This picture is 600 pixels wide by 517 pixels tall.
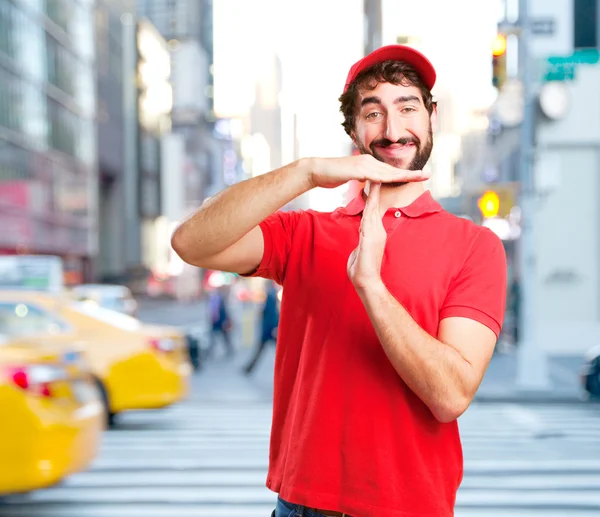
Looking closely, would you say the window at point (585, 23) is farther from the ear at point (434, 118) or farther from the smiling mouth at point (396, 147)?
the smiling mouth at point (396, 147)

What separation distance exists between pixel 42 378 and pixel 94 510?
1132mm

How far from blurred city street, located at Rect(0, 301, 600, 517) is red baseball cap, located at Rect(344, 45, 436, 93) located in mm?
4632

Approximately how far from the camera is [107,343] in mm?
9688

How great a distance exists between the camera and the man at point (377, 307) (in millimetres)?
2195

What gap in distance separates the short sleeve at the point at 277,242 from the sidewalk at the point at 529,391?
1045 centimetres

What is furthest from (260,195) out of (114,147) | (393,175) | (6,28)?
(114,147)

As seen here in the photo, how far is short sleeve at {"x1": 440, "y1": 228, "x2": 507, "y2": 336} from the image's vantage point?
228 centimetres

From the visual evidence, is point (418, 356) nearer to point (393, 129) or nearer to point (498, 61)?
point (393, 129)

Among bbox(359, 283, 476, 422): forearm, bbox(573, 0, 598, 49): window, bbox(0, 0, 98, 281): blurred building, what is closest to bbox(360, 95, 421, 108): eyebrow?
bbox(359, 283, 476, 422): forearm

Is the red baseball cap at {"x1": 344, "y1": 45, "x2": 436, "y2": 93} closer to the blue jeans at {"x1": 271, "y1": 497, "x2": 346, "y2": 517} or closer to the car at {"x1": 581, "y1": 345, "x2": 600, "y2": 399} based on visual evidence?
the blue jeans at {"x1": 271, "y1": 497, "x2": 346, "y2": 517}

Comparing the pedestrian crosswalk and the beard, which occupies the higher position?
the beard

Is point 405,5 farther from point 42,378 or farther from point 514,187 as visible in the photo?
point 42,378

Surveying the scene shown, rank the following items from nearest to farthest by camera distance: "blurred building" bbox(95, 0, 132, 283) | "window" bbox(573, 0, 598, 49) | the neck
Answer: the neck
"window" bbox(573, 0, 598, 49)
"blurred building" bbox(95, 0, 132, 283)

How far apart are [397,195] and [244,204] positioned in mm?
471
